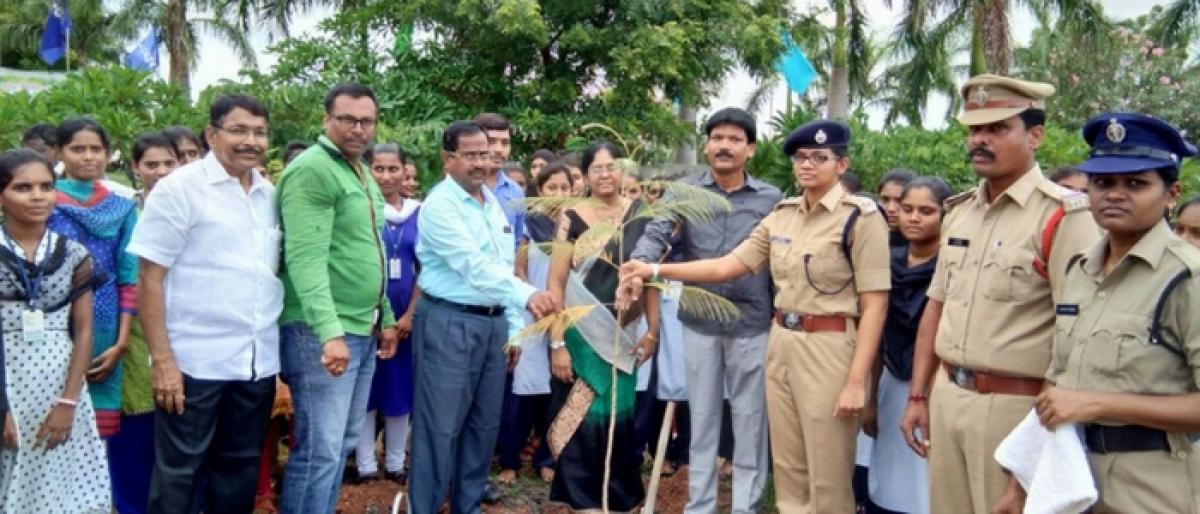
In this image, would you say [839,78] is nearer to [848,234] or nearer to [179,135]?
[179,135]

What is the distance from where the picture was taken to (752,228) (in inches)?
176

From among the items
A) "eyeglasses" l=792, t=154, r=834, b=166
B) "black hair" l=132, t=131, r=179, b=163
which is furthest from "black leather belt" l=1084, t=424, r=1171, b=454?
"black hair" l=132, t=131, r=179, b=163

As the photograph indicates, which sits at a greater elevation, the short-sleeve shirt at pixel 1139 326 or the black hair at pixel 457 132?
the black hair at pixel 457 132

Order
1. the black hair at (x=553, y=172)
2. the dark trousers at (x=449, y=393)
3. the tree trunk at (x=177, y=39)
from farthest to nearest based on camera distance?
the tree trunk at (x=177, y=39) → the black hair at (x=553, y=172) → the dark trousers at (x=449, y=393)

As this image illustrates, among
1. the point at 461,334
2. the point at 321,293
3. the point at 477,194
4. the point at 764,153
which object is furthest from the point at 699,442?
the point at 764,153

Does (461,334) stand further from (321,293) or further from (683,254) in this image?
(683,254)

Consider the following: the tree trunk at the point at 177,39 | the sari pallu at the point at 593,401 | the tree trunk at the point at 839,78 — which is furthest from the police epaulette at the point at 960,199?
the tree trunk at the point at 177,39

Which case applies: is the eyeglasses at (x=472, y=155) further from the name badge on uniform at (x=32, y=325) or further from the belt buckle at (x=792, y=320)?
the name badge on uniform at (x=32, y=325)

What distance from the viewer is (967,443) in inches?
124

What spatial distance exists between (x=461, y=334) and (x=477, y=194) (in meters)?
0.65

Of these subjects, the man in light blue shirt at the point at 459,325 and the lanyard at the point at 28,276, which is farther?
the man in light blue shirt at the point at 459,325

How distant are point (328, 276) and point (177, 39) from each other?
24916mm

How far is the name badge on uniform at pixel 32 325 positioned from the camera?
354 cm

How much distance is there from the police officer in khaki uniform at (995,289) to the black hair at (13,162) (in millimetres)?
3233
